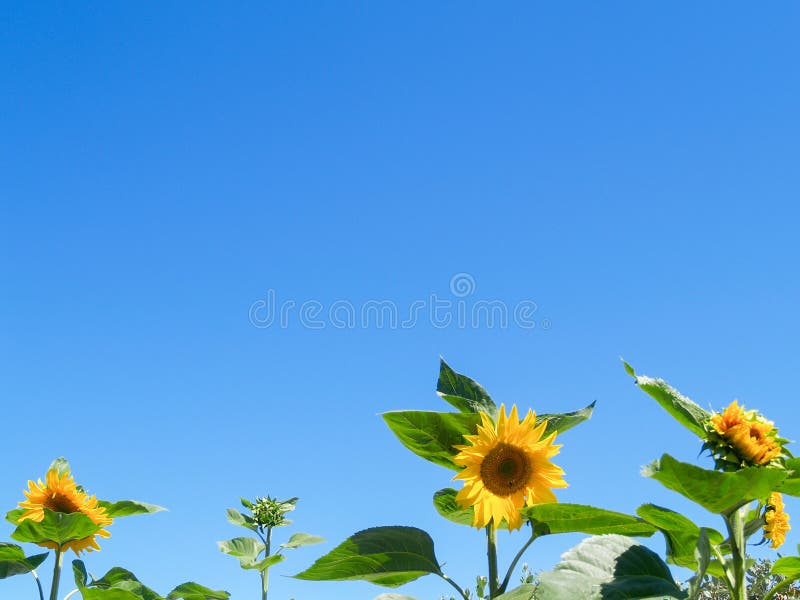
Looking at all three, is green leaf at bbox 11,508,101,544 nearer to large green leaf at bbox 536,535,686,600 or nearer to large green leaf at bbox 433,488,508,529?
large green leaf at bbox 433,488,508,529

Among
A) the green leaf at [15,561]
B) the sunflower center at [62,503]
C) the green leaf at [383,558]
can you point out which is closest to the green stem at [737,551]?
the green leaf at [383,558]

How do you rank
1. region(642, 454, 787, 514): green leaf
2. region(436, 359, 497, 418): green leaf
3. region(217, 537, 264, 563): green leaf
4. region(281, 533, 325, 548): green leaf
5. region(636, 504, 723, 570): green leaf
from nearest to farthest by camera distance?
region(642, 454, 787, 514): green leaf
region(636, 504, 723, 570): green leaf
region(436, 359, 497, 418): green leaf
region(217, 537, 264, 563): green leaf
region(281, 533, 325, 548): green leaf

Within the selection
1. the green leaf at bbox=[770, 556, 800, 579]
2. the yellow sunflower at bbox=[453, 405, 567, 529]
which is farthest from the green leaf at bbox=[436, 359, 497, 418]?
the green leaf at bbox=[770, 556, 800, 579]

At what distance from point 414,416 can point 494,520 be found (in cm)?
51

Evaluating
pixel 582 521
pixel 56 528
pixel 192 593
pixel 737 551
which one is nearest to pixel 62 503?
pixel 56 528

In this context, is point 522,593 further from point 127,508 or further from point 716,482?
point 127,508

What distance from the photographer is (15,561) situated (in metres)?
4.60

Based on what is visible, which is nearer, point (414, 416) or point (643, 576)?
point (643, 576)

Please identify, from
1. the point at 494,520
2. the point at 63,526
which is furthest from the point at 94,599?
the point at 494,520

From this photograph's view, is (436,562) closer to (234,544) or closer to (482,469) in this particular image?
(482,469)

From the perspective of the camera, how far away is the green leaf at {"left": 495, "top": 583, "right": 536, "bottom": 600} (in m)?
2.14

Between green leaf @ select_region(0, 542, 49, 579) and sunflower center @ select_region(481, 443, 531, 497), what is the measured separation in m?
3.32

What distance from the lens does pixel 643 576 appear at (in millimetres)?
2252

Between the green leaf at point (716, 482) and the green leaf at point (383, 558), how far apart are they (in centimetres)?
86
